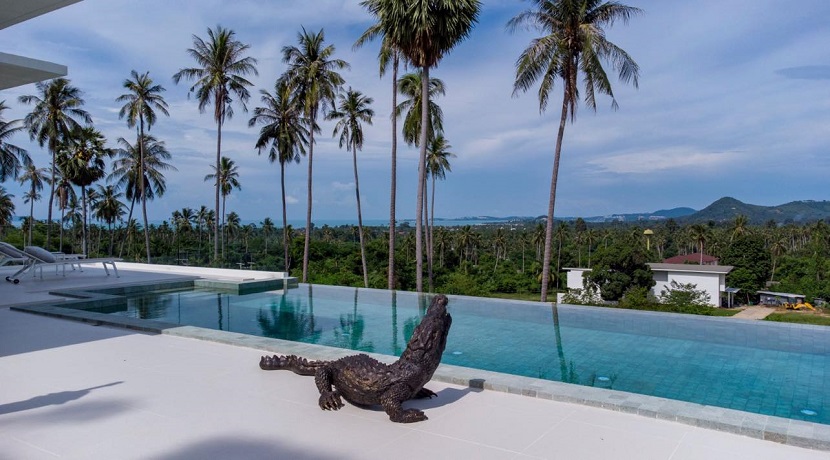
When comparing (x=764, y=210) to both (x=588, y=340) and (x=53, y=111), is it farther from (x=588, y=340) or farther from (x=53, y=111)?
(x=588, y=340)

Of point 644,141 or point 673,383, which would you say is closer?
point 673,383

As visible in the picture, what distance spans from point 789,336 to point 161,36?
1745 cm

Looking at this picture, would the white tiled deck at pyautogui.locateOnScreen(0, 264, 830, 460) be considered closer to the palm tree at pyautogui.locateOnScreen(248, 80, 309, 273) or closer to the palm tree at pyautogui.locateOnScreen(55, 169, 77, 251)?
the palm tree at pyautogui.locateOnScreen(248, 80, 309, 273)

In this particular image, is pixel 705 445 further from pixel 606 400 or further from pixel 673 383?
pixel 673 383

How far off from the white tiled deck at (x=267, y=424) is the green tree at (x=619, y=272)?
2881 cm

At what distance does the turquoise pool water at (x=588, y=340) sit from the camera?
19.9 feet

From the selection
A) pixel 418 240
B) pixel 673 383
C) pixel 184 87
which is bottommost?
pixel 673 383

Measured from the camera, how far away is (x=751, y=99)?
21031mm

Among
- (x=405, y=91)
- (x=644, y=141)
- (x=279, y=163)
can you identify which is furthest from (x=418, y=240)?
(x=644, y=141)

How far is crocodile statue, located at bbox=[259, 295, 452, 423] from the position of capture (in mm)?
3898

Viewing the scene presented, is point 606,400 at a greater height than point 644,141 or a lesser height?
lesser

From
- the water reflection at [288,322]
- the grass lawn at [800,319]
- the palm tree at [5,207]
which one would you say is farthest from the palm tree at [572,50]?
the palm tree at [5,207]

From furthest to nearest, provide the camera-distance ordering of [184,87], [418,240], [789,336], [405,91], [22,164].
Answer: [22,164]
[184,87]
[405,91]
[418,240]
[789,336]

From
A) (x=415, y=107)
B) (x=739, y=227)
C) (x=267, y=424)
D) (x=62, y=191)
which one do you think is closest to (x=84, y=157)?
(x=62, y=191)
